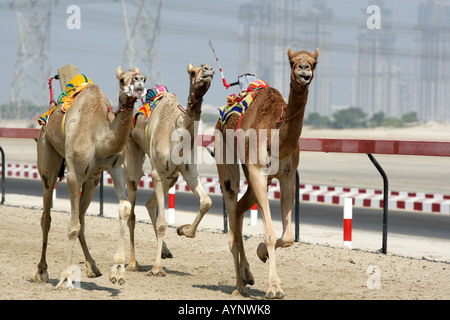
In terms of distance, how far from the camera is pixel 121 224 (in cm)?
809

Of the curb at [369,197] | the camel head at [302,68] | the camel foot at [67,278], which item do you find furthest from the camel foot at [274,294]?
the curb at [369,197]

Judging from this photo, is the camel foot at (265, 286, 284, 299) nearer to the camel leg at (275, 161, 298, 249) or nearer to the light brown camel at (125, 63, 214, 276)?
the camel leg at (275, 161, 298, 249)

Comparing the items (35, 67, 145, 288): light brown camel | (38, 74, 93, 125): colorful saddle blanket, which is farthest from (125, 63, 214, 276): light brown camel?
(38, 74, 93, 125): colorful saddle blanket

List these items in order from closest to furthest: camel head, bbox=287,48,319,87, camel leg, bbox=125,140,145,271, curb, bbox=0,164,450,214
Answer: camel head, bbox=287,48,319,87 < camel leg, bbox=125,140,145,271 < curb, bbox=0,164,450,214

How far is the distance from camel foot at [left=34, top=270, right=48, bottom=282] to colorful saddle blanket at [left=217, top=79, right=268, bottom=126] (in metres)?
2.61

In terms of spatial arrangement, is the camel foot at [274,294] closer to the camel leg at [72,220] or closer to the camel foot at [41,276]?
the camel leg at [72,220]

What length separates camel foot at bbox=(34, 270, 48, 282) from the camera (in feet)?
28.8

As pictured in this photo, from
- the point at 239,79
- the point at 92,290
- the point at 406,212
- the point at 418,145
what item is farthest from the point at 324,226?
the point at 92,290

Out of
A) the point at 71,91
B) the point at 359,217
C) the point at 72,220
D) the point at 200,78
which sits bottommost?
the point at 359,217

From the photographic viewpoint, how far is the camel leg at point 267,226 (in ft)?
24.4

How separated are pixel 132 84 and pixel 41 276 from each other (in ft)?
8.35

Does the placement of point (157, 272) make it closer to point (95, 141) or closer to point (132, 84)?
point (95, 141)

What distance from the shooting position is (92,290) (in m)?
8.25

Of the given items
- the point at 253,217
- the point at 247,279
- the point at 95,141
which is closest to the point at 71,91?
the point at 95,141
